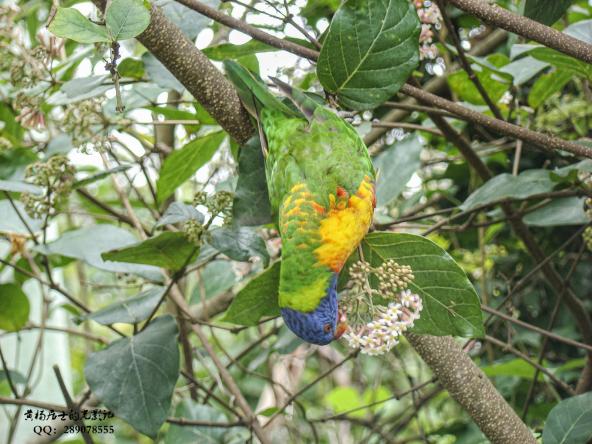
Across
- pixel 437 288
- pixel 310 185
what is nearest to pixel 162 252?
pixel 310 185

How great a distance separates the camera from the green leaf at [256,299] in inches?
51.6

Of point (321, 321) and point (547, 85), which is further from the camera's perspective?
point (547, 85)

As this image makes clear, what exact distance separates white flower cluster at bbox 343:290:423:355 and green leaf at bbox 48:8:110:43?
2.21 ft

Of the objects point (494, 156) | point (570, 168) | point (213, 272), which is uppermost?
point (570, 168)

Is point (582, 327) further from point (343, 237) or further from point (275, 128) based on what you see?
point (275, 128)

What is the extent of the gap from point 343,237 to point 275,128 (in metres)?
0.30

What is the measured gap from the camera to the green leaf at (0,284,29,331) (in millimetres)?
1780

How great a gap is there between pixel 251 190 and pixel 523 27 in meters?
0.62

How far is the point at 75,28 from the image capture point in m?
1.06

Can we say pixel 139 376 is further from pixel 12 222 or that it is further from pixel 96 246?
pixel 12 222

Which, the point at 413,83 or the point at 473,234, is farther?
the point at 473,234

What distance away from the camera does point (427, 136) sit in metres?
2.36

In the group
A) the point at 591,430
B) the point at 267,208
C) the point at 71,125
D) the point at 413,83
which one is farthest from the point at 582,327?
the point at 71,125

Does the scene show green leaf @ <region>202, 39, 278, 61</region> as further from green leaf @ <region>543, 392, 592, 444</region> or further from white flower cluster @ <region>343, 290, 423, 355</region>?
green leaf @ <region>543, 392, 592, 444</region>
